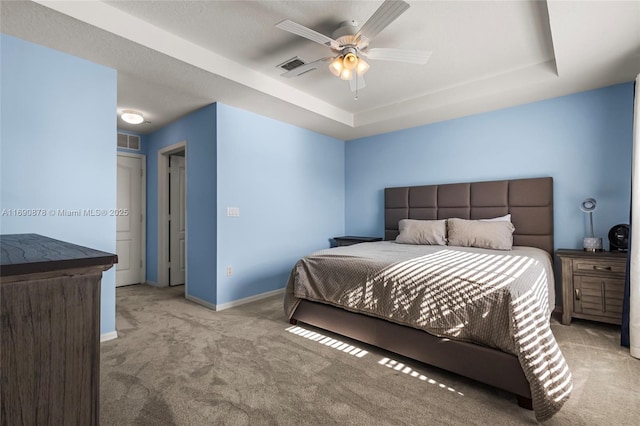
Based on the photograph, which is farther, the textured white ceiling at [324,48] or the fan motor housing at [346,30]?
the fan motor housing at [346,30]

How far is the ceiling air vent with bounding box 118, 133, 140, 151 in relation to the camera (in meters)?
4.68

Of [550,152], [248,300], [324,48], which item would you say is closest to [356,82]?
[324,48]

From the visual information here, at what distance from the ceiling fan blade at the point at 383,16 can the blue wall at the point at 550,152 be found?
2.47 metres

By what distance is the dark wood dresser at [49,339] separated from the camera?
656mm

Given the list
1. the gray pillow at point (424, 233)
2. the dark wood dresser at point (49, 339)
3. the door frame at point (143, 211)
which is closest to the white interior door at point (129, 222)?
the door frame at point (143, 211)

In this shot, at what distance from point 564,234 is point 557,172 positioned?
708 millimetres

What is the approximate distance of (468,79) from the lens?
11.3ft

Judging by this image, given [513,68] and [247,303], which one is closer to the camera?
[513,68]

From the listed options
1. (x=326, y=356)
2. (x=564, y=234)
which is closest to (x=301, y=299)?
(x=326, y=356)

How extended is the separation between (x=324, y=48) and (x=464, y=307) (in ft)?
8.09

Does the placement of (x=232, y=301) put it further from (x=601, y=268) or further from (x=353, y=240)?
(x=601, y=268)

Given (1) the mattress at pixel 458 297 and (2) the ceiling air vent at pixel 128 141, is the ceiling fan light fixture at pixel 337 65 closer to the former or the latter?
(1) the mattress at pixel 458 297

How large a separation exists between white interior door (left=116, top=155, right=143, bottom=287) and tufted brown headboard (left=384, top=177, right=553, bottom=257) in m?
3.97

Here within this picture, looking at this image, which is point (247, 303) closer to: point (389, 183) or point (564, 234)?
point (389, 183)
